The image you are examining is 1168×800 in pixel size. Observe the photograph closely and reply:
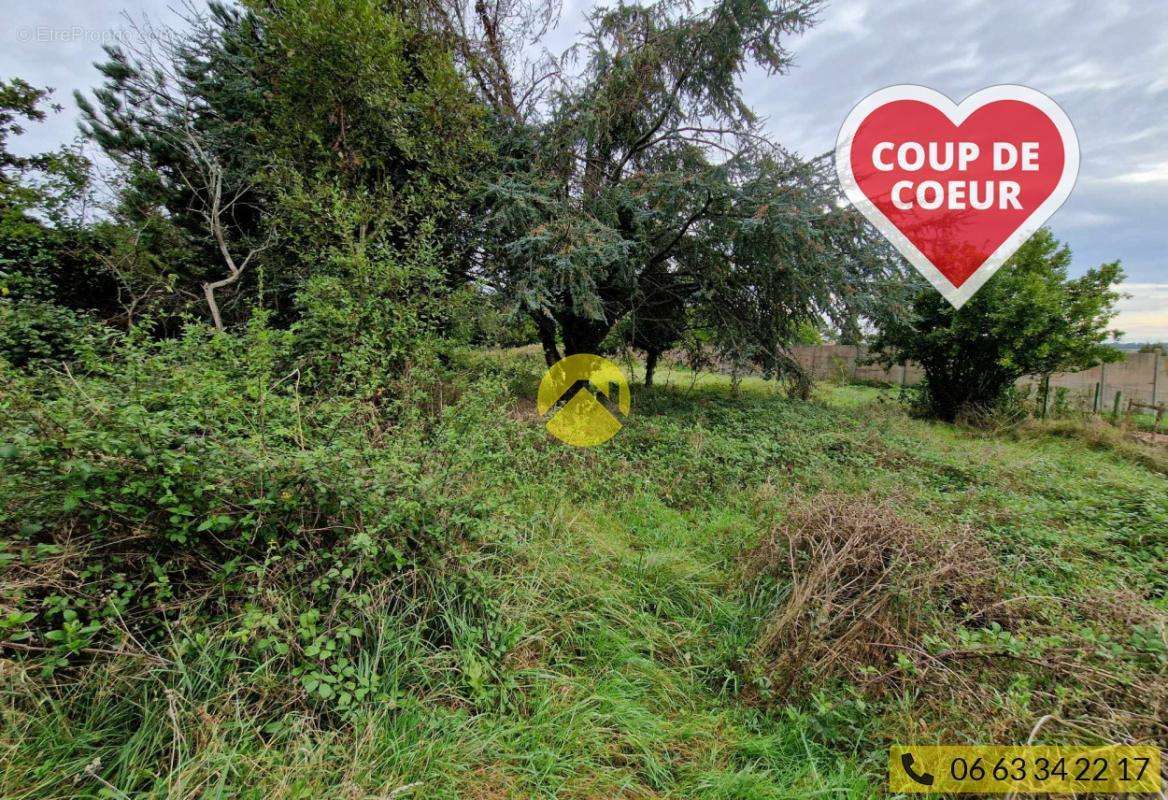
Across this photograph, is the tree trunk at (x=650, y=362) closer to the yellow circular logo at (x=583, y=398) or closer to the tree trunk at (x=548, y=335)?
the yellow circular logo at (x=583, y=398)

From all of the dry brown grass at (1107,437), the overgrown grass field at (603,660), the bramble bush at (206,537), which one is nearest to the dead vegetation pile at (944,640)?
the overgrown grass field at (603,660)

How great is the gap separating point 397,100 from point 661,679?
5.77 m

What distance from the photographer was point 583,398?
6.00 meters

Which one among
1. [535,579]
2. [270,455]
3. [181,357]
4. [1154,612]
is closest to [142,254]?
[181,357]

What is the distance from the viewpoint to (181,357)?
2.79 m

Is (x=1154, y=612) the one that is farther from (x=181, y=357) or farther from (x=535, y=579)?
(x=181, y=357)

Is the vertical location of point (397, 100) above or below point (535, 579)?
above

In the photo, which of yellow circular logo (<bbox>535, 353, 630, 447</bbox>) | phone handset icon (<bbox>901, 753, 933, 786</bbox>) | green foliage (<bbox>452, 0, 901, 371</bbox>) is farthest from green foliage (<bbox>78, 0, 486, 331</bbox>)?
phone handset icon (<bbox>901, 753, 933, 786</bbox>)

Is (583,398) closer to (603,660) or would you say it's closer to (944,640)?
(603,660)

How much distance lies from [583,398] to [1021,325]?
23.8 ft

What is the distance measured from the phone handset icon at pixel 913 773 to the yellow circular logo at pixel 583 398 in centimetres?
332

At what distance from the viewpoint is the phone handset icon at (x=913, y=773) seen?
4.66 feet

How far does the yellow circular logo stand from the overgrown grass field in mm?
1910

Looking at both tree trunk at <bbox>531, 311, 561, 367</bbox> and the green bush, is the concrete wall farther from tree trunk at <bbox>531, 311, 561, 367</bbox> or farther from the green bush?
the green bush
